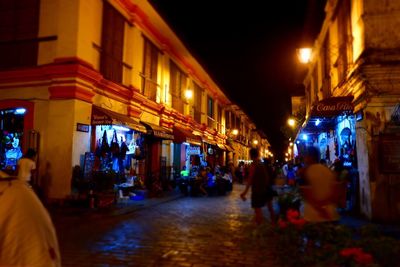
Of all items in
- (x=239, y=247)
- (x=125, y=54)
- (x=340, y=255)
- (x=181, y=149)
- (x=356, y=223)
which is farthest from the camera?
(x=181, y=149)

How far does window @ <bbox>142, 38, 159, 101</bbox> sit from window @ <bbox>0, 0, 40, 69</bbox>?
18.4 ft

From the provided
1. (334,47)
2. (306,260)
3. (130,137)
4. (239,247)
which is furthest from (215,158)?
(306,260)

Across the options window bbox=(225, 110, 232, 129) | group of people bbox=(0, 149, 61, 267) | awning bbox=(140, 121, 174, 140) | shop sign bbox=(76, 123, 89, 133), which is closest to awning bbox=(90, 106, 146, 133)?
shop sign bbox=(76, 123, 89, 133)

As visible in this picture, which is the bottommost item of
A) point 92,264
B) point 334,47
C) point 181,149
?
point 92,264

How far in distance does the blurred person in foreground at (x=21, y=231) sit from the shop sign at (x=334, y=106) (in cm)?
920

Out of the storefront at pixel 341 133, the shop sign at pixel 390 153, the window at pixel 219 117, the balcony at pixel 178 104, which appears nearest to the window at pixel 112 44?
the balcony at pixel 178 104

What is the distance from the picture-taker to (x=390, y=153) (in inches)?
379

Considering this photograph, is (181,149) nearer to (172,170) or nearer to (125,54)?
(172,170)

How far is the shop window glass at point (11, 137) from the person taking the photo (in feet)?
40.3

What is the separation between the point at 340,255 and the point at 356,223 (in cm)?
708

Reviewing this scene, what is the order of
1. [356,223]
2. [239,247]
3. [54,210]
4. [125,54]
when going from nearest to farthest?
[239,247], [356,223], [54,210], [125,54]

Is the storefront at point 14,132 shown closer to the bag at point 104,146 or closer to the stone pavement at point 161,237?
the bag at point 104,146

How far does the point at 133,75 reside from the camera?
1585 centimetres

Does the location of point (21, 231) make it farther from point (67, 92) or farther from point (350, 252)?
point (67, 92)
